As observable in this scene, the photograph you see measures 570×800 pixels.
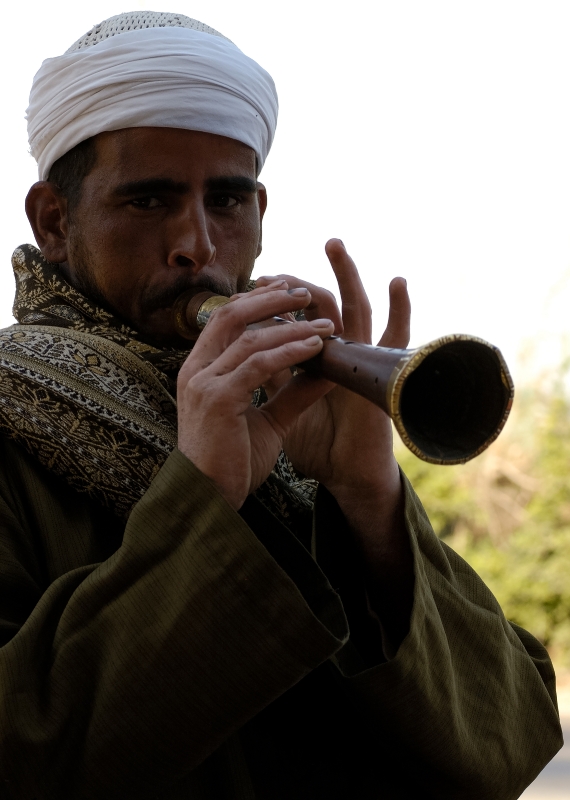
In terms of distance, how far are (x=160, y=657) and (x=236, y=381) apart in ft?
1.51

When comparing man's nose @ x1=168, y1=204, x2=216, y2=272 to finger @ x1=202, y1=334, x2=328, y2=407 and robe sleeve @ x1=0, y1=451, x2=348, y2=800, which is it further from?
robe sleeve @ x1=0, y1=451, x2=348, y2=800

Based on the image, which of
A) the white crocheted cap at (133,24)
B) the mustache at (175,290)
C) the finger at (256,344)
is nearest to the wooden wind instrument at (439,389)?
the finger at (256,344)

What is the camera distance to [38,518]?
6.47 ft

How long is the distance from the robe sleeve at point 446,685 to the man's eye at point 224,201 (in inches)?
28.6

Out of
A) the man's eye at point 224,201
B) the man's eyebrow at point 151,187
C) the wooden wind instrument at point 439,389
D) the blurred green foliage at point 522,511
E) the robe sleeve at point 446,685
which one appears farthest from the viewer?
the blurred green foliage at point 522,511

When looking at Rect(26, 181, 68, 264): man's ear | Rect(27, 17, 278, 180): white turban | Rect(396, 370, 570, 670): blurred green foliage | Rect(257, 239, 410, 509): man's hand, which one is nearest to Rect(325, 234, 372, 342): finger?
Rect(257, 239, 410, 509): man's hand

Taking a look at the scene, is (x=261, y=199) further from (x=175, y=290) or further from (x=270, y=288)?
(x=270, y=288)

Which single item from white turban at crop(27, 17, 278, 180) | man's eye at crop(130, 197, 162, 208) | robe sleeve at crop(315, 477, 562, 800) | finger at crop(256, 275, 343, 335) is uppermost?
white turban at crop(27, 17, 278, 180)

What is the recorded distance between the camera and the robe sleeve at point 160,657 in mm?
1647

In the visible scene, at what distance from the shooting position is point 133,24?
251cm

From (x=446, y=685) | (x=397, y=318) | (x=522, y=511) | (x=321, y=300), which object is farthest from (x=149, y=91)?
(x=522, y=511)

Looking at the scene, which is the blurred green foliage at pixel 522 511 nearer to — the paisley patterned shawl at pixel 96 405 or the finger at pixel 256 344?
the paisley patterned shawl at pixel 96 405

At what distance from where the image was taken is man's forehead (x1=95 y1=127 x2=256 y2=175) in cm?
229

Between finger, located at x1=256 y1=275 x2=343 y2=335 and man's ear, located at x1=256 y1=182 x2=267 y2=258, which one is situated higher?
man's ear, located at x1=256 y1=182 x2=267 y2=258
